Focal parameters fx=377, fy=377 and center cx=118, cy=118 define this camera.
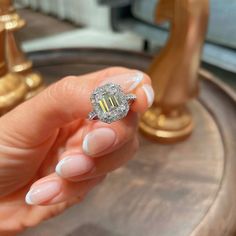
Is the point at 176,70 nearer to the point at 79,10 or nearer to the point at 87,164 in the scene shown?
the point at 87,164

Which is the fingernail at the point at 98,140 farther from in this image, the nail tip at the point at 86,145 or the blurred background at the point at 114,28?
the blurred background at the point at 114,28

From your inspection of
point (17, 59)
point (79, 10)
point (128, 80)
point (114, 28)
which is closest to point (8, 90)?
point (17, 59)

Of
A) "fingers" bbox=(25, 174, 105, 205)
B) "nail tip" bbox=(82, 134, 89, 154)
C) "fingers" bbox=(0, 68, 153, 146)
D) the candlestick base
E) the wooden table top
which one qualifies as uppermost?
"fingers" bbox=(0, 68, 153, 146)

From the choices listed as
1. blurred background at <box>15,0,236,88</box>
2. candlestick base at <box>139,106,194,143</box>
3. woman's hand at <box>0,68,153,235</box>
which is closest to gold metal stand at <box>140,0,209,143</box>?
candlestick base at <box>139,106,194,143</box>

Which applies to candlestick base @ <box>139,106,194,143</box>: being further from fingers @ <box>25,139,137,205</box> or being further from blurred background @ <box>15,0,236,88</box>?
blurred background @ <box>15,0,236,88</box>

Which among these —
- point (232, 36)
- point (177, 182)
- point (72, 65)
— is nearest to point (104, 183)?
Result: point (177, 182)

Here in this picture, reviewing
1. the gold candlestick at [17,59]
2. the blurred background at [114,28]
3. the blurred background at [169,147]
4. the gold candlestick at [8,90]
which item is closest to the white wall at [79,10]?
the blurred background at [114,28]

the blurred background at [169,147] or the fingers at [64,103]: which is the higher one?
the fingers at [64,103]
